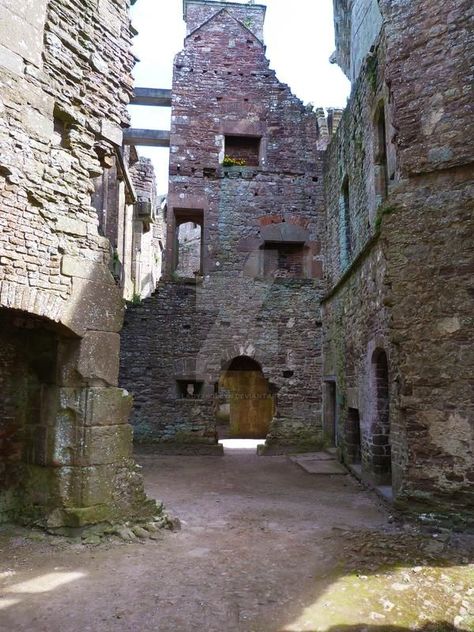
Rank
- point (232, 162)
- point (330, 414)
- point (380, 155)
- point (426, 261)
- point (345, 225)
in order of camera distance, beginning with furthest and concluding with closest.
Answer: point (232, 162), point (330, 414), point (345, 225), point (380, 155), point (426, 261)

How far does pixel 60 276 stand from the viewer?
4961 mm

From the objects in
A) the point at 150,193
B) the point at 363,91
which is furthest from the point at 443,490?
the point at 150,193

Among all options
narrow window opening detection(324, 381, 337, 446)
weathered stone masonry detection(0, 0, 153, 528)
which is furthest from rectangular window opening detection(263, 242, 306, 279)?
weathered stone masonry detection(0, 0, 153, 528)

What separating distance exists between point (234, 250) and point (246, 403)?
6969 mm

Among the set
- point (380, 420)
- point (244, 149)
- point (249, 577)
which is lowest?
point (249, 577)

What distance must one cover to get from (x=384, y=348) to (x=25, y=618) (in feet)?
17.3

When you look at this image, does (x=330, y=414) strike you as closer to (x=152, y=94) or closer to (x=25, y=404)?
(x=25, y=404)

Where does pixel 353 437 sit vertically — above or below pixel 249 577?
above

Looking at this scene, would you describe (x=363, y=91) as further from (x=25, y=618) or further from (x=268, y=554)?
(x=25, y=618)

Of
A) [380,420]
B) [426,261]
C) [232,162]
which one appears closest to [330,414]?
[380,420]

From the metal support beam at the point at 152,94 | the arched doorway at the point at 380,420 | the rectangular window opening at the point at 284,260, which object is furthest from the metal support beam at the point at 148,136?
the arched doorway at the point at 380,420

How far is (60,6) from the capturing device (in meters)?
5.19

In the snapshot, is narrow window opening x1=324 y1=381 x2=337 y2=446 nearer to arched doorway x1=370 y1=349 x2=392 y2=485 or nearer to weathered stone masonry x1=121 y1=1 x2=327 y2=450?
weathered stone masonry x1=121 y1=1 x2=327 y2=450

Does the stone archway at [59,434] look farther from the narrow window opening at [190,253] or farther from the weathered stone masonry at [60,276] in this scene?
the narrow window opening at [190,253]
